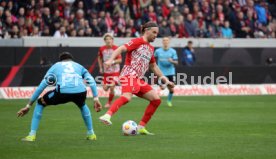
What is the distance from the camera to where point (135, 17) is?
1284 inches

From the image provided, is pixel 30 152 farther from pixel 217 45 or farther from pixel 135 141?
pixel 217 45

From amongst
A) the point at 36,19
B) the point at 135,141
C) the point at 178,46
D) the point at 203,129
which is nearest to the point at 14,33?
the point at 36,19

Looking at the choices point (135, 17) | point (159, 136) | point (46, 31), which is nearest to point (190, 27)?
point (135, 17)

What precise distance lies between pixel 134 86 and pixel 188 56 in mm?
17538

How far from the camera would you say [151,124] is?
17328mm

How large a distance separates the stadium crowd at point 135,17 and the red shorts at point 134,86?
48.4ft

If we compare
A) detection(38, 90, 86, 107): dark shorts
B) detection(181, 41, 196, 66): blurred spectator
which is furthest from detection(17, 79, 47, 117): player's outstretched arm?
detection(181, 41, 196, 66): blurred spectator

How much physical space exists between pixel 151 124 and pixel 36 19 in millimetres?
13479

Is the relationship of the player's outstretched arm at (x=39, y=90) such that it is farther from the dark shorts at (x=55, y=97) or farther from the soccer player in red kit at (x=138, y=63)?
the soccer player in red kit at (x=138, y=63)

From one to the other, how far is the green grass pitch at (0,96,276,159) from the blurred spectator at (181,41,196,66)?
8381 millimetres

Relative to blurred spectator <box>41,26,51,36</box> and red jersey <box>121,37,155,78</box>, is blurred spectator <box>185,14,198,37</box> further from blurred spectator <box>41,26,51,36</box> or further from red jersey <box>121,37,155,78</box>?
red jersey <box>121,37,155,78</box>

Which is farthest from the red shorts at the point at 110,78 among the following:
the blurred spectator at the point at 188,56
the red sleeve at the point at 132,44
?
the red sleeve at the point at 132,44

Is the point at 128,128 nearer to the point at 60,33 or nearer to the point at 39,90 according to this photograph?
the point at 39,90

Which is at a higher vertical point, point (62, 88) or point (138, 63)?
point (138, 63)
